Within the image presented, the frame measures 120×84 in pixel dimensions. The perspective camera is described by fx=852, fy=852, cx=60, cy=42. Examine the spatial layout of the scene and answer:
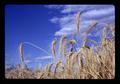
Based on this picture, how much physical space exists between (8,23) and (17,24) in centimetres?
6

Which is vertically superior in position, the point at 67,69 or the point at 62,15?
the point at 62,15

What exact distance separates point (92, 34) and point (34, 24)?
1.17ft

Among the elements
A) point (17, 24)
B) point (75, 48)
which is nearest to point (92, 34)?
point (75, 48)

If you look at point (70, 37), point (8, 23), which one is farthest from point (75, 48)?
point (8, 23)

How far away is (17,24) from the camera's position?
17.0 ft

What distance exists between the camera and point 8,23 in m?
5.17

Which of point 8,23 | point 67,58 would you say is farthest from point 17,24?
point 67,58
